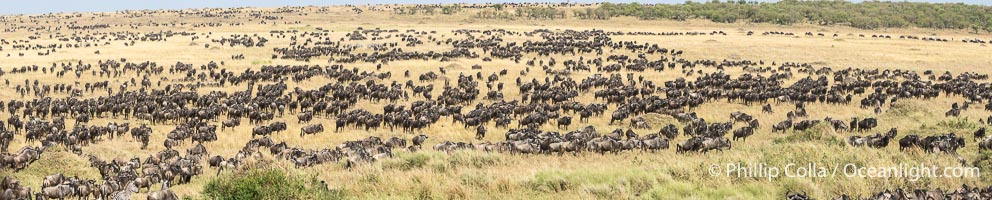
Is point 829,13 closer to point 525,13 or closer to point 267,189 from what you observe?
point 525,13

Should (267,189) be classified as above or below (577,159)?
above

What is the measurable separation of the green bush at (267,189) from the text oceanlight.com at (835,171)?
7553 mm

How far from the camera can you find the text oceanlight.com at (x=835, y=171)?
13797 mm

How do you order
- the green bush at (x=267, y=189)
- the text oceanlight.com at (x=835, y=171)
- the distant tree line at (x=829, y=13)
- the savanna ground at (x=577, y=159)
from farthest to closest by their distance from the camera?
the distant tree line at (x=829, y=13)
the text oceanlight.com at (x=835, y=171)
the savanna ground at (x=577, y=159)
the green bush at (x=267, y=189)

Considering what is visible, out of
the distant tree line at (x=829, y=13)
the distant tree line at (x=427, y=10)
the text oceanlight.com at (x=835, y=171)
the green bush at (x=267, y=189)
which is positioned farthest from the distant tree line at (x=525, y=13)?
the green bush at (x=267, y=189)

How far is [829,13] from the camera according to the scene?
140375mm

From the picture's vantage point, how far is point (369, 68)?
5325 cm

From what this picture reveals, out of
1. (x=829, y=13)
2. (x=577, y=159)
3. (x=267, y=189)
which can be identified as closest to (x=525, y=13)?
(x=829, y=13)

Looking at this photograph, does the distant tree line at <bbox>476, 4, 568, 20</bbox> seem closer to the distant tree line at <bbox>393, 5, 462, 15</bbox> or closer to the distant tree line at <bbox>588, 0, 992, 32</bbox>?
the distant tree line at <bbox>588, 0, 992, 32</bbox>

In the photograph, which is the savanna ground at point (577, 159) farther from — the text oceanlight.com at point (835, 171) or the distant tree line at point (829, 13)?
the distant tree line at point (829, 13)

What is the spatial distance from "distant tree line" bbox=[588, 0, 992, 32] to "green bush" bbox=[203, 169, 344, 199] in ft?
432

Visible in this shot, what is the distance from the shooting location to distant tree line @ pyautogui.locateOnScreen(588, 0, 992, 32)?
431 feet

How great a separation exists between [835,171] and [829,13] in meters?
140

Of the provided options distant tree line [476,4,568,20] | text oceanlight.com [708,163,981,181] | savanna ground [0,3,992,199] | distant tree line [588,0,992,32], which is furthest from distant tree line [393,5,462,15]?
text oceanlight.com [708,163,981,181]
